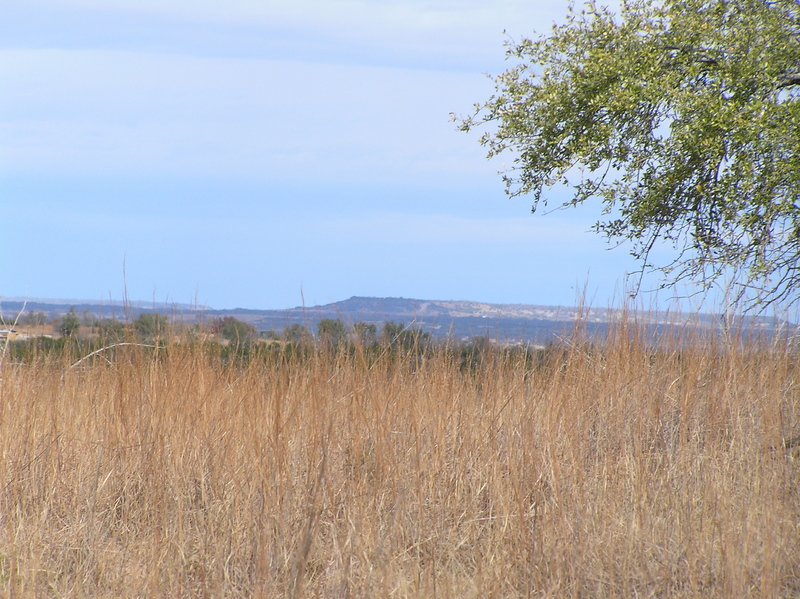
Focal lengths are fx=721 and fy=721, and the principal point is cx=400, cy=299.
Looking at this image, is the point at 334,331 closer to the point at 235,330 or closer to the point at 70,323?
the point at 235,330

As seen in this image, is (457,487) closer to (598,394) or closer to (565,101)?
(598,394)

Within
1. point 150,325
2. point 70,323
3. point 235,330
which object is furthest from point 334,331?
point 70,323

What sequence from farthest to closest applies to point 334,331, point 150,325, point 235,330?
point 235,330
point 150,325
point 334,331

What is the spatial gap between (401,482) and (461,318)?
8.26ft

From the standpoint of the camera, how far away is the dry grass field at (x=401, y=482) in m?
2.84

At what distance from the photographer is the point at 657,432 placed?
4312 mm

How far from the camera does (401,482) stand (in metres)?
3.31

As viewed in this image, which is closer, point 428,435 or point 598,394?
point 428,435

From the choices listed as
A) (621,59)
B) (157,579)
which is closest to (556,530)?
(157,579)

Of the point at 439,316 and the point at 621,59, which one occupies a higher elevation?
the point at 621,59

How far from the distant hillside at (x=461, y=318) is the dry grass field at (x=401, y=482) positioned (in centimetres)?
28

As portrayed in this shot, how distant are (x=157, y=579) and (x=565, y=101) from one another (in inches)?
299

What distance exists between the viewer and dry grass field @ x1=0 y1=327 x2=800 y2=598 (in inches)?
112

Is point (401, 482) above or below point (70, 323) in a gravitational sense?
below
